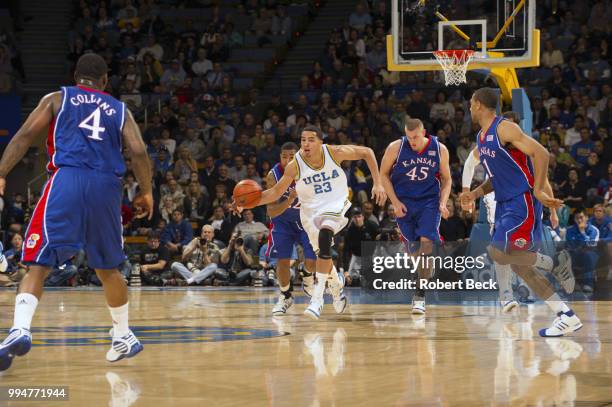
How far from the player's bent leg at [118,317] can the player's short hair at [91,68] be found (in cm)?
117

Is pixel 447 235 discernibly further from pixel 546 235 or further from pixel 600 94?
pixel 600 94

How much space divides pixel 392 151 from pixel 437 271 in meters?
2.72

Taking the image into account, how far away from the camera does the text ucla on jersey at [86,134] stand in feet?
19.1

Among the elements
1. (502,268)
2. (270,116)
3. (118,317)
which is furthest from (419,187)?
(270,116)

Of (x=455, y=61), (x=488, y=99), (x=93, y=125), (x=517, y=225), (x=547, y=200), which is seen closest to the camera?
(x=93, y=125)

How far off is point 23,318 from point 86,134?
1.12m

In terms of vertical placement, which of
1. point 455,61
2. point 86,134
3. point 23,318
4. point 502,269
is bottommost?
point 502,269

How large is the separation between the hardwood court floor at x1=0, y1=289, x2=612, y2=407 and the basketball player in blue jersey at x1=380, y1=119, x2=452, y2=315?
84cm

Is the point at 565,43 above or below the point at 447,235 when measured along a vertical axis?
above

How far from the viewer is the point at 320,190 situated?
966 cm

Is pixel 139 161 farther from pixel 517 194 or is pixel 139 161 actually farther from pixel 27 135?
pixel 517 194

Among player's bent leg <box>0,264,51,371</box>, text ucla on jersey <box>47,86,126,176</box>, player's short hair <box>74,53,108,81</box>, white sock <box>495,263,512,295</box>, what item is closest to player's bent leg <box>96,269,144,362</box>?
player's bent leg <box>0,264,51,371</box>

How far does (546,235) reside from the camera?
1246 centimetres

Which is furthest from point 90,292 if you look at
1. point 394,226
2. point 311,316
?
point 311,316
